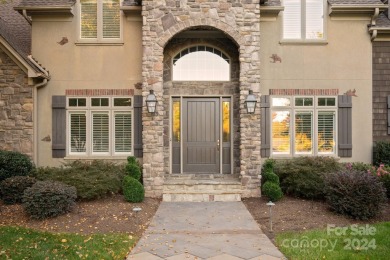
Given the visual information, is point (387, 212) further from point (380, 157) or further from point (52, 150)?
point (52, 150)

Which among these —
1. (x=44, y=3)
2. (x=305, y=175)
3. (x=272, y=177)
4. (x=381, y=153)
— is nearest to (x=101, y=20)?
(x=44, y=3)

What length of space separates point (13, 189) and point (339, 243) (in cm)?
670

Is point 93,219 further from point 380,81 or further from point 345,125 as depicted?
point 380,81

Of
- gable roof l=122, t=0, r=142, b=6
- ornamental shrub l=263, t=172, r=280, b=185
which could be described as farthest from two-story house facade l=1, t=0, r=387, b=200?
ornamental shrub l=263, t=172, r=280, b=185

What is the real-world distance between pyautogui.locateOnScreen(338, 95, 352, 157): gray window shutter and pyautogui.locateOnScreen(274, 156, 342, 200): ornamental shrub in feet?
3.12

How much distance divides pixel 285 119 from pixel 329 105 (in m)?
1.29

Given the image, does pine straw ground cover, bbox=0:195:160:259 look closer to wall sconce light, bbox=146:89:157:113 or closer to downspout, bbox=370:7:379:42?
wall sconce light, bbox=146:89:157:113

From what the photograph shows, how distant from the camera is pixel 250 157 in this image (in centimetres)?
872

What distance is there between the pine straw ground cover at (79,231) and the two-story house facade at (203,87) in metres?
2.35

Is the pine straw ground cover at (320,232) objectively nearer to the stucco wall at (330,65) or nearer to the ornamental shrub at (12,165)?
the stucco wall at (330,65)

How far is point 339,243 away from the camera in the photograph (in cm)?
524

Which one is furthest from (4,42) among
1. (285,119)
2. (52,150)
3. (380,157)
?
(380,157)

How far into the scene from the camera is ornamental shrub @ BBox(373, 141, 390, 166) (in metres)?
9.30

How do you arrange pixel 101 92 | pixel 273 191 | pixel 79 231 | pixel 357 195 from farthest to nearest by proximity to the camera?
pixel 101 92 < pixel 273 191 < pixel 357 195 < pixel 79 231
